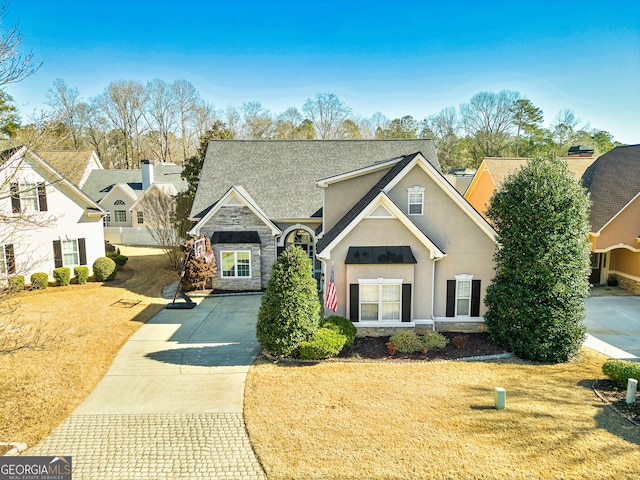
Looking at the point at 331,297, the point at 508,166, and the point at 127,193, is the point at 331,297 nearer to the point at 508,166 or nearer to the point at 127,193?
the point at 508,166

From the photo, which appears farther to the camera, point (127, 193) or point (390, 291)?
point (127, 193)

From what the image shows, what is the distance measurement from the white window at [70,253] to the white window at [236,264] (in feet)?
28.8

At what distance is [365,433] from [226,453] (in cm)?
306

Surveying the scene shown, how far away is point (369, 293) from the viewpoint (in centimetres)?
1523

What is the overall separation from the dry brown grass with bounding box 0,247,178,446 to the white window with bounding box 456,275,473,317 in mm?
12690

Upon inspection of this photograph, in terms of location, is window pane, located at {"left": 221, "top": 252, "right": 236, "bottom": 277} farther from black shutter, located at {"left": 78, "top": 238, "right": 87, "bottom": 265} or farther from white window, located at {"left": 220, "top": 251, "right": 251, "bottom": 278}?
black shutter, located at {"left": 78, "top": 238, "right": 87, "bottom": 265}

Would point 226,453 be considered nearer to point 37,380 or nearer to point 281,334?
point 281,334

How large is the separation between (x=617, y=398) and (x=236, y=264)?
1684 cm

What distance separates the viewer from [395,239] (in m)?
15.2

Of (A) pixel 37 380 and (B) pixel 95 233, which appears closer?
(A) pixel 37 380

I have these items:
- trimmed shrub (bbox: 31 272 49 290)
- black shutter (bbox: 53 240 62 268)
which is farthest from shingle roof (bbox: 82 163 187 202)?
trimmed shrub (bbox: 31 272 49 290)

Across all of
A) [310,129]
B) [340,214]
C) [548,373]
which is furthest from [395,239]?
[310,129]

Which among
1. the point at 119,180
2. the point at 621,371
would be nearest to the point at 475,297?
the point at 621,371

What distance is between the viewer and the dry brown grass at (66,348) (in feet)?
33.4
